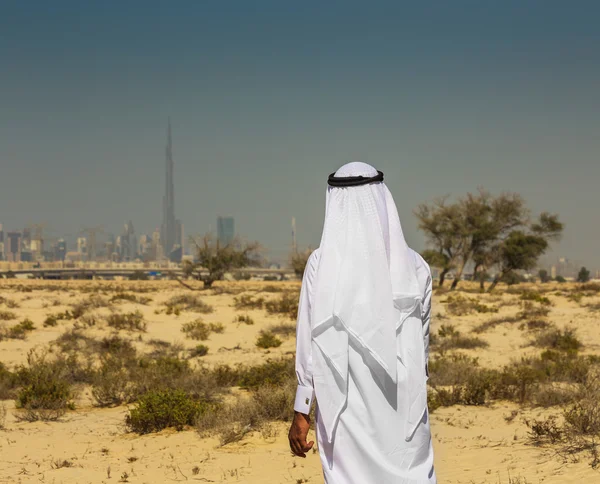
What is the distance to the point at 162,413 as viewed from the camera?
25.3ft

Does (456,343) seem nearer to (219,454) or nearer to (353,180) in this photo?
(219,454)

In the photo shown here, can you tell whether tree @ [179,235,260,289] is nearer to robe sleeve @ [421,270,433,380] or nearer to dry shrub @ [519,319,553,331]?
dry shrub @ [519,319,553,331]

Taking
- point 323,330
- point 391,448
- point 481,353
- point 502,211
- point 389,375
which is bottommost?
point 481,353

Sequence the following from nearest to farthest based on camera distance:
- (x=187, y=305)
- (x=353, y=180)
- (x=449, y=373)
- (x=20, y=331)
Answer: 1. (x=353, y=180)
2. (x=449, y=373)
3. (x=20, y=331)
4. (x=187, y=305)

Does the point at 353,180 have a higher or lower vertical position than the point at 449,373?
higher

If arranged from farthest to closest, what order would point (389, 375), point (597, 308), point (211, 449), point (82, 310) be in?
point (597, 308), point (82, 310), point (211, 449), point (389, 375)

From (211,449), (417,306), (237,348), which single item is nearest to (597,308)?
(237,348)

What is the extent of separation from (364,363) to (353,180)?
34.2 inches

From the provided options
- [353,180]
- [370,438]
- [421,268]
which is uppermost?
[353,180]

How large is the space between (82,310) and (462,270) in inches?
1040

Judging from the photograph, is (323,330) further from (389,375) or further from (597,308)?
(597,308)

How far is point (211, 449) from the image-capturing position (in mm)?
7055

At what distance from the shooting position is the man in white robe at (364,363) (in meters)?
3.09

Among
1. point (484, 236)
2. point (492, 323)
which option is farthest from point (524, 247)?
point (492, 323)
